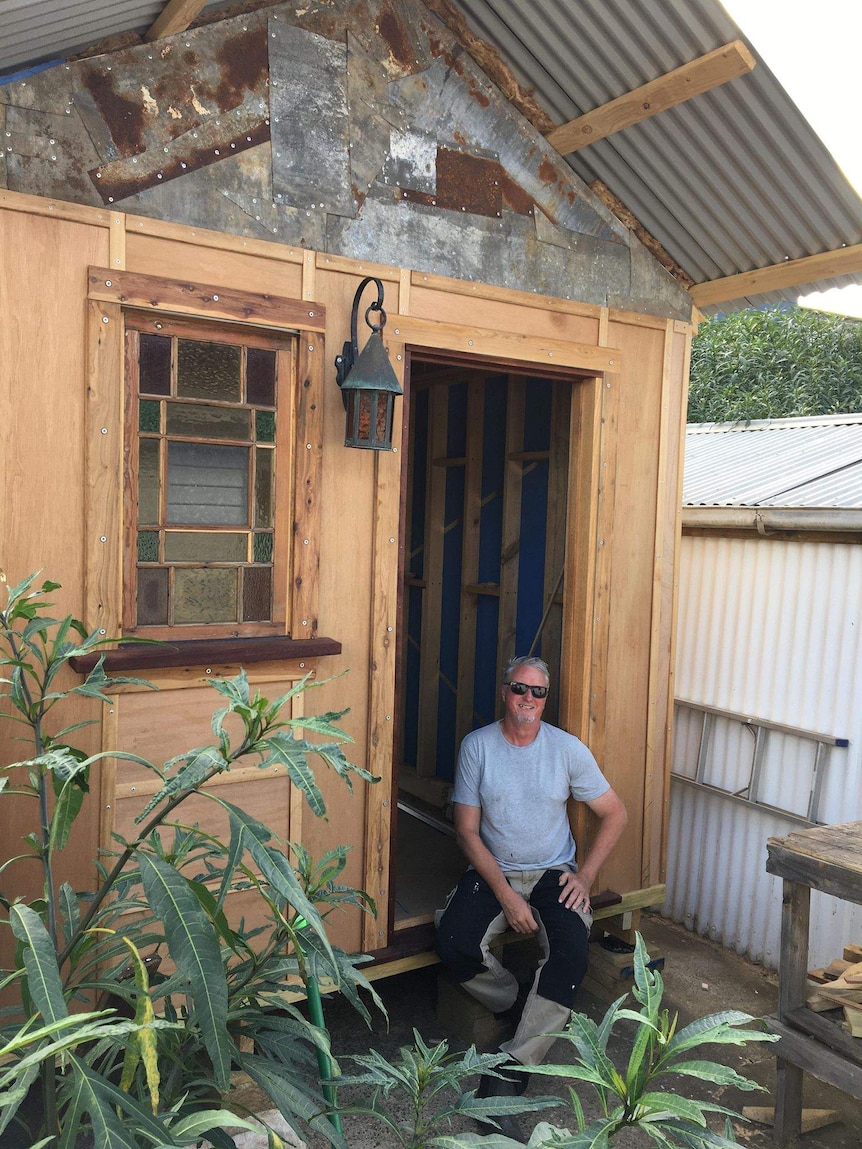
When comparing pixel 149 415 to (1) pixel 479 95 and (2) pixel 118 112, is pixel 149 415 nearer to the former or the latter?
(2) pixel 118 112

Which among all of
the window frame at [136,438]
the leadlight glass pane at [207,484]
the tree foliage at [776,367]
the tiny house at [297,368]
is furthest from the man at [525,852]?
the tree foliage at [776,367]

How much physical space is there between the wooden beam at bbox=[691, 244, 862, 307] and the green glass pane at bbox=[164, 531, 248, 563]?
2.47 m

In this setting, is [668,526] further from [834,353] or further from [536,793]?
[834,353]

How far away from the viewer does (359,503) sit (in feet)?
11.8

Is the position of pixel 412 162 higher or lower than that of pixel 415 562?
higher

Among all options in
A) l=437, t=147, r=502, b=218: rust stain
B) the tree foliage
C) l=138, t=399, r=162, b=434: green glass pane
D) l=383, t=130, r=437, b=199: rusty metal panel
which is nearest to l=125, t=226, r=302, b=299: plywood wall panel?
l=138, t=399, r=162, b=434: green glass pane

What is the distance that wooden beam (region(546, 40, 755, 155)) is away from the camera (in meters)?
3.24

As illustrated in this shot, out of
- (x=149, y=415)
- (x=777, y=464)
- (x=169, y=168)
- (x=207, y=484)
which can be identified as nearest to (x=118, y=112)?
(x=169, y=168)

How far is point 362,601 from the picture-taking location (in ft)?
11.9

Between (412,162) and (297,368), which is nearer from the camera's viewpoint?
(297,368)

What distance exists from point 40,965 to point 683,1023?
351 centimetres

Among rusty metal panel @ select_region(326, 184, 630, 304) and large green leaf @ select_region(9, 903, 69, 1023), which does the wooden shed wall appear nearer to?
rusty metal panel @ select_region(326, 184, 630, 304)

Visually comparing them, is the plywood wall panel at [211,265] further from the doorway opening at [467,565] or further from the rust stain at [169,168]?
the doorway opening at [467,565]

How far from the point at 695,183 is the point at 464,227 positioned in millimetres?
1010
